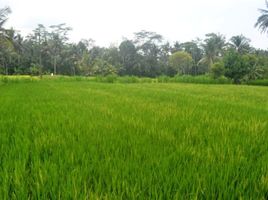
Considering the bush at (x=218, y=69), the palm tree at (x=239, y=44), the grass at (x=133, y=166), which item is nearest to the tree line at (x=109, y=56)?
the palm tree at (x=239, y=44)

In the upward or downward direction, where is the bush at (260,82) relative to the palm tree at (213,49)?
downward

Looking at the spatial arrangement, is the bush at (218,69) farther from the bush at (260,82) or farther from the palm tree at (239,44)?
the palm tree at (239,44)

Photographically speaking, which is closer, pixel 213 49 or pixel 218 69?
pixel 218 69

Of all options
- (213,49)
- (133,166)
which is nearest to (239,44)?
(213,49)

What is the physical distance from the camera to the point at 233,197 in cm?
121

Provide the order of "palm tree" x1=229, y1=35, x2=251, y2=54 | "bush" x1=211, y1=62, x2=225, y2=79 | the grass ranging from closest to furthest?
the grass < "bush" x1=211, y1=62, x2=225, y2=79 < "palm tree" x1=229, y1=35, x2=251, y2=54

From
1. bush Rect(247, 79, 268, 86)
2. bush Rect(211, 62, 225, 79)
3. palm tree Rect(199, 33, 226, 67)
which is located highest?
palm tree Rect(199, 33, 226, 67)

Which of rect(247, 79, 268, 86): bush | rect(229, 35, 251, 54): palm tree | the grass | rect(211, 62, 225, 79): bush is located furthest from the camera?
rect(229, 35, 251, 54): palm tree

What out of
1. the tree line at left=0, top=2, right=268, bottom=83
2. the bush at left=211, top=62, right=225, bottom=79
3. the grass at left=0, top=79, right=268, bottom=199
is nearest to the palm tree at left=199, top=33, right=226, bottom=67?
the tree line at left=0, top=2, right=268, bottom=83

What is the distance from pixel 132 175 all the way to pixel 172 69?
2045 inches

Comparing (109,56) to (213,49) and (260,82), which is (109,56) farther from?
(260,82)

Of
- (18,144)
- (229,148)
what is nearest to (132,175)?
(229,148)

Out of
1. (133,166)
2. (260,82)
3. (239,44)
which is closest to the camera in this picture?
(133,166)

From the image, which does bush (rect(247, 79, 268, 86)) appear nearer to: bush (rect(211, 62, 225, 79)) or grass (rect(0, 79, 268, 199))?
bush (rect(211, 62, 225, 79))
